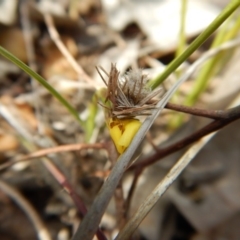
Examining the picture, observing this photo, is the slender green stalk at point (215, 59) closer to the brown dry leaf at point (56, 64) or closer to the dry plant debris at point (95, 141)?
the dry plant debris at point (95, 141)

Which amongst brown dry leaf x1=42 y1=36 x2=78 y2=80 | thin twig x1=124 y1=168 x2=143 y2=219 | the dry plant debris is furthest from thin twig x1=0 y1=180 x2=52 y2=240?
brown dry leaf x1=42 y1=36 x2=78 y2=80

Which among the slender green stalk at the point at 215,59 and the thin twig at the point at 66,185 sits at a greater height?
the slender green stalk at the point at 215,59

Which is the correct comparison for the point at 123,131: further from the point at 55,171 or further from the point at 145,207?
the point at 55,171

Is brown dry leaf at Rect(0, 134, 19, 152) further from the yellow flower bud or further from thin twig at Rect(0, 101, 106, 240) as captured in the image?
the yellow flower bud

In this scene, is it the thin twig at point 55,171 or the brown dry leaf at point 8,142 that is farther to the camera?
the brown dry leaf at point 8,142

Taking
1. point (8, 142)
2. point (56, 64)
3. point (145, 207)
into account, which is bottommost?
point (145, 207)

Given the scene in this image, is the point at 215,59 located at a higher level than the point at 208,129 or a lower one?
higher

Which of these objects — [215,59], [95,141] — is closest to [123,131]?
[95,141]

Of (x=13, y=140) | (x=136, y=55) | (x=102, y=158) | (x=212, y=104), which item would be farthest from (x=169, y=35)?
(x=13, y=140)

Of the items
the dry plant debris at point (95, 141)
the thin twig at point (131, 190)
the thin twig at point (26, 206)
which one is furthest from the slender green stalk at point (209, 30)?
the thin twig at point (26, 206)

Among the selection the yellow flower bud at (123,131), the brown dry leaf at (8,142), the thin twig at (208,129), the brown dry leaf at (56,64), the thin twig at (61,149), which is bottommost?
the thin twig at (208,129)
